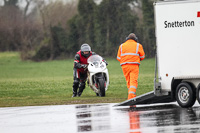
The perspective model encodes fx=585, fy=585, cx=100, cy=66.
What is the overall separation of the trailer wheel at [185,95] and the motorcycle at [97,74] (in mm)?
5038

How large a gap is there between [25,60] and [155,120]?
52.1 m

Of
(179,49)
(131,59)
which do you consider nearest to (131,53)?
(131,59)

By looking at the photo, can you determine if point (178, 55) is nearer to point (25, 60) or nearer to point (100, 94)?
point (100, 94)

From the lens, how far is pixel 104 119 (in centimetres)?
1234

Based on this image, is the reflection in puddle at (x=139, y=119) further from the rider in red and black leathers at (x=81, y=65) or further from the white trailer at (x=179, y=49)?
the rider in red and black leathers at (x=81, y=65)

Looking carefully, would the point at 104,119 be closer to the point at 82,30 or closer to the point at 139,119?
the point at 139,119

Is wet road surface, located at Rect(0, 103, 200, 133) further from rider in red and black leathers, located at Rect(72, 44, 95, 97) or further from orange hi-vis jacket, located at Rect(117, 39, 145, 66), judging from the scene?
rider in red and black leathers, located at Rect(72, 44, 95, 97)

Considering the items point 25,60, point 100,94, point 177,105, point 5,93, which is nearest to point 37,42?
point 25,60

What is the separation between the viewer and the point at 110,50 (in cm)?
5419

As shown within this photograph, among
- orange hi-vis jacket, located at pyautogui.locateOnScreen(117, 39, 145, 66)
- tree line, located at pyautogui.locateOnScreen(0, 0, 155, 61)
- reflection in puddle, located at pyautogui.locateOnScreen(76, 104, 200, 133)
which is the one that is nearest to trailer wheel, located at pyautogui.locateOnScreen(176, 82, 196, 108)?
reflection in puddle, located at pyautogui.locateOnScreen(76, 104, 200, 133)

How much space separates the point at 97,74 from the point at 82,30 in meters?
41.1

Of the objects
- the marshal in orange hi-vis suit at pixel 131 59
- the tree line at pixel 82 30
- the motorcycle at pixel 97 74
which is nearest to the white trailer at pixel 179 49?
the marshal in orange hi-vis suit at pixel 131 59

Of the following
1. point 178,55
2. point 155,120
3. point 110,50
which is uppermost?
point 110,50

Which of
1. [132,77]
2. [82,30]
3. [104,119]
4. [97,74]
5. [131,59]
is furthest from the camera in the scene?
[82,30]
